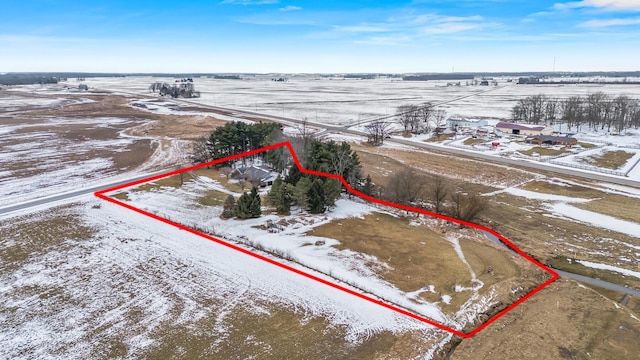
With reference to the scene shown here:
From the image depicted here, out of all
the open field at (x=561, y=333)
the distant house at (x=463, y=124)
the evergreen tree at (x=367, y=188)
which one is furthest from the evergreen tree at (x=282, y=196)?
the distant house at (x=463, y=124)

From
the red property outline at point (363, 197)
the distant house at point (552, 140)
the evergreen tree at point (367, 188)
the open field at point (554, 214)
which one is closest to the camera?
the red property outline at point (363, 197)

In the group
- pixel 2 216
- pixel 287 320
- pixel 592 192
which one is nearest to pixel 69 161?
pixel 2 216

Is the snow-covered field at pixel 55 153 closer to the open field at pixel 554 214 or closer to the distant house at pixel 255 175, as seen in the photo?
the distant house at pixel 255 175

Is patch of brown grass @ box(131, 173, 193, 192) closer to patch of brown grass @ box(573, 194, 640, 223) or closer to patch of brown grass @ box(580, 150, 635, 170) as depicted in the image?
patch of brown grass @ box(573, 194, 640, 223)

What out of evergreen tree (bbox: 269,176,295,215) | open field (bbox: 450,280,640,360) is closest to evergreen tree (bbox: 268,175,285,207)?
evergreen tree (bbox: 269,176,295,215)

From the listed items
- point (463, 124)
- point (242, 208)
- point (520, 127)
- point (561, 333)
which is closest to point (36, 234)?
point (242, 208)

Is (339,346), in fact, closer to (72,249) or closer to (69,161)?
(72,249)

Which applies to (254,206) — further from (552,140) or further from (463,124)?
(463,124)
